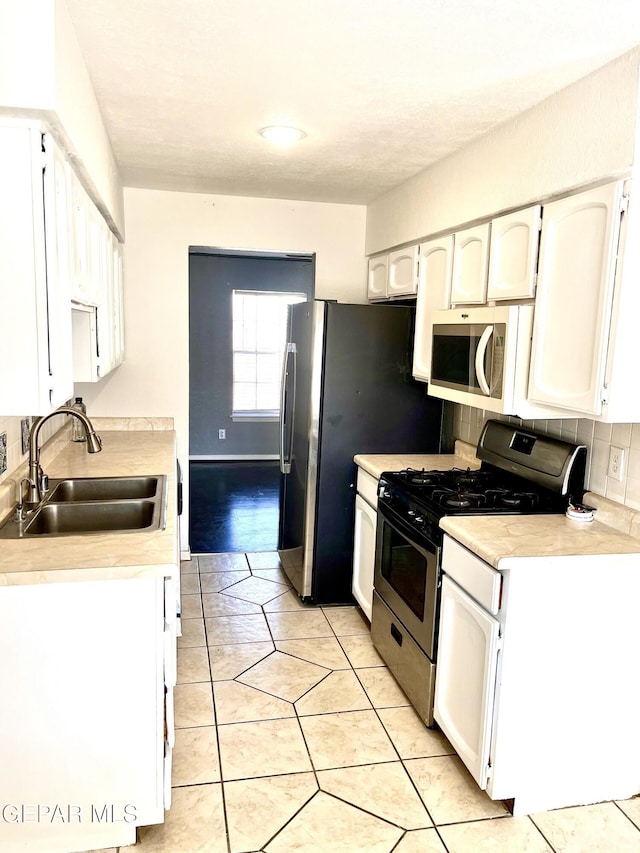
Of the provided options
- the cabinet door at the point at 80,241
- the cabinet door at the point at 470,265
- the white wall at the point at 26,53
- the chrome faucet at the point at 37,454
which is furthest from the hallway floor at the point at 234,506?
the white wall at the point at 26,53

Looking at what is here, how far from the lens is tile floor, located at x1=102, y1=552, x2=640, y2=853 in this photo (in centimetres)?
193

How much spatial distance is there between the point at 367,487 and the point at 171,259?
72.8 inches

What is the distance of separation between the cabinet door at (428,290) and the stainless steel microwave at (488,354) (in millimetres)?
241

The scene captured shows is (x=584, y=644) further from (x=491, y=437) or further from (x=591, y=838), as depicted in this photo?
(x=491, y=437)

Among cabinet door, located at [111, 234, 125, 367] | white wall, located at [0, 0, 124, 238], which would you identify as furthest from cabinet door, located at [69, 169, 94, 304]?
cabinet door, located at [111, 234, 125, 367]

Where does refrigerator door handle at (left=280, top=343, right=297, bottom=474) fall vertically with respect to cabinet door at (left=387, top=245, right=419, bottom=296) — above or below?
below

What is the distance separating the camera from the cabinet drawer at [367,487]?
3113 mm

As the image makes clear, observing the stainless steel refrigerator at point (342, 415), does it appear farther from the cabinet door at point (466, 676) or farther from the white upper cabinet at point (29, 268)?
the white upper cabinet at point (29, 268)

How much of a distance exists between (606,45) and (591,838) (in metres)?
2.34

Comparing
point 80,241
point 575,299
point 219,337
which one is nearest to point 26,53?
point 80,241

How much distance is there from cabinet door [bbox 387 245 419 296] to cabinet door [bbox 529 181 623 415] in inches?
48.3

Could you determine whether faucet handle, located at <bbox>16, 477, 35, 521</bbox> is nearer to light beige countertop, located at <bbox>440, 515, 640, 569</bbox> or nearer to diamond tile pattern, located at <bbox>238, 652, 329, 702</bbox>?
diamond tile pattern, located at <bbox>238, 652, 329, 702</bbox>

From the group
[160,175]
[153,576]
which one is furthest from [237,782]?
[160,175]

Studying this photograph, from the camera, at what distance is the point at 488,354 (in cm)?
239
